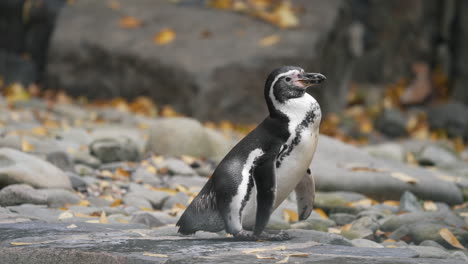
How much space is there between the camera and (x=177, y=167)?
254 inches

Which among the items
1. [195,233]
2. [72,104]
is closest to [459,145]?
[72,104]

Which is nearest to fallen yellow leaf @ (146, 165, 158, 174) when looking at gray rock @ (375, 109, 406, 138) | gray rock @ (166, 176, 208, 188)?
gray rock @ (166, 176, 208, 188)

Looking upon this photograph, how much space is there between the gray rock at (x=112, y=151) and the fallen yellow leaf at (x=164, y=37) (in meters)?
3.30

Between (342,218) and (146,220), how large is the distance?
58.5 inches

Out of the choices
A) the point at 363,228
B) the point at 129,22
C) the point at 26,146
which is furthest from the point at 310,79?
the point at 129,22

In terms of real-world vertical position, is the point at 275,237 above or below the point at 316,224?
below

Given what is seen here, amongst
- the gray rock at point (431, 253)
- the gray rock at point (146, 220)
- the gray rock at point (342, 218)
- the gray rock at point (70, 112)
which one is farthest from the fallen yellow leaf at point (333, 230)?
the gray rock at point (70, 112)

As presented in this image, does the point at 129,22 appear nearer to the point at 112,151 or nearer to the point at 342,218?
the point at 112,151

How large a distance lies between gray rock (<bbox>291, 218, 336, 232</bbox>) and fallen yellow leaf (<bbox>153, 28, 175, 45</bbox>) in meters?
5.33

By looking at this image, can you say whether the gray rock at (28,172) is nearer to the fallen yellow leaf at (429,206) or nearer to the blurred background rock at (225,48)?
the fallen yellow leaf at (429,206)

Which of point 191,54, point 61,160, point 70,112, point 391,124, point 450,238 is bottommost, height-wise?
point 450,238

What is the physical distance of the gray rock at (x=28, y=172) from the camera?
5129mm

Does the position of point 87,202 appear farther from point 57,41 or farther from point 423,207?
point 57,41

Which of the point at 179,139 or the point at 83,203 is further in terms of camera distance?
the point at 179,139
